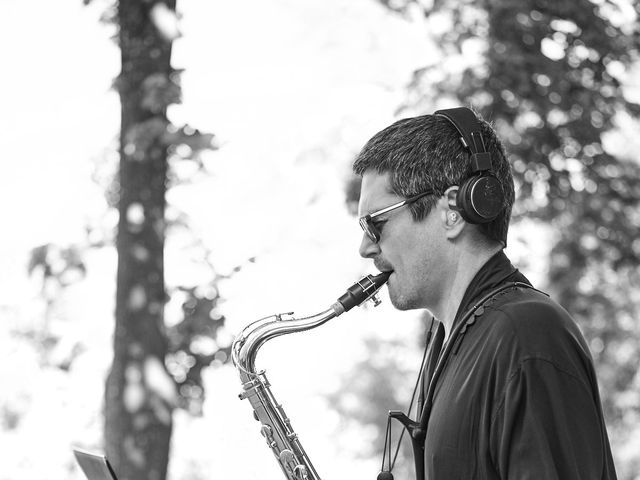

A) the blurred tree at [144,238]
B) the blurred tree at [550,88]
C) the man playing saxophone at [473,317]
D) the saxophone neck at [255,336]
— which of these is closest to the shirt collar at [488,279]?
the man playing saxophone at [473,317]

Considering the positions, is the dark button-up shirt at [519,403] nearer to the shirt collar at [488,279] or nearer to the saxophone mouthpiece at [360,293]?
the shirt collar at [488,279]

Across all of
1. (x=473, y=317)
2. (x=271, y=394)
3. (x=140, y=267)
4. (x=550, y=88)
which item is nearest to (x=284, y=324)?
(x=271, y=394)

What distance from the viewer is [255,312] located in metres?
5.28

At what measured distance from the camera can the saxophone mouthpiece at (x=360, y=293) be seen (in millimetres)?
2428

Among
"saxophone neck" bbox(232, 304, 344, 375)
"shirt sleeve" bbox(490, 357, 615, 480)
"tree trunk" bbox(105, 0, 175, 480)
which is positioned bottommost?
"shirt sleeve" bbox(490, 357, 615, 480)

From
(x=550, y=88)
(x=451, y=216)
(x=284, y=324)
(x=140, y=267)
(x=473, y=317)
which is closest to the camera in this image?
(x=473, y=317)

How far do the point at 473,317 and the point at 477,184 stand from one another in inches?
12.4

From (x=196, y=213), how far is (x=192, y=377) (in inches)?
71.2

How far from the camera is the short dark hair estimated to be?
87.0 inches

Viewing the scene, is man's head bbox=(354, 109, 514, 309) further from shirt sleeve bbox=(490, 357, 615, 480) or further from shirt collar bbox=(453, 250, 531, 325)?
shirt sleeve bbox=(490, 357, 615, 480)

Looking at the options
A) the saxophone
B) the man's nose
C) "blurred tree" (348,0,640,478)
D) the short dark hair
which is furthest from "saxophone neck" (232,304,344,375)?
"blurred tree" (348,0,640,478)

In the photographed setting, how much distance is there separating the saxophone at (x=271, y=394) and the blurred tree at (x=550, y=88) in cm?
244

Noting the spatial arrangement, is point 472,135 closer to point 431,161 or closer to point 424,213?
point 431,161

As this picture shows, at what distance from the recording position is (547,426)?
1773mm
